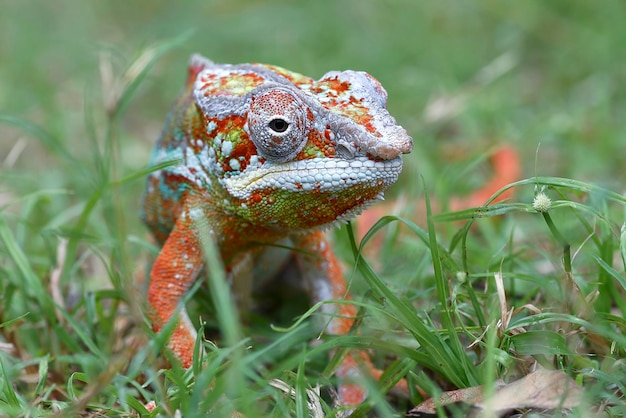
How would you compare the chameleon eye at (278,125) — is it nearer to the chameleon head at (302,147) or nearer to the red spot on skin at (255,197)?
the chameleon head at (302,147)

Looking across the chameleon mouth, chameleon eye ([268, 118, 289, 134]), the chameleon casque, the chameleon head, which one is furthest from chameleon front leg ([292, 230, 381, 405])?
chameleon eye ([268, 118, 289, 134])

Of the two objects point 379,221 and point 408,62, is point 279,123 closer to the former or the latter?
point 379,221

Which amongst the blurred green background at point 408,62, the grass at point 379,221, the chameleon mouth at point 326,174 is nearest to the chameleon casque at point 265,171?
the chameleon mouth at point 326,174

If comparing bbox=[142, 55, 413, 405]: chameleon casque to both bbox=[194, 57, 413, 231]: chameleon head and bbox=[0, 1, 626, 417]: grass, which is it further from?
bbox=[0, 1, 626, 417]: grass

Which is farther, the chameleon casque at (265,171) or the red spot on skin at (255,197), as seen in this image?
the red spot on skin at (255,197)

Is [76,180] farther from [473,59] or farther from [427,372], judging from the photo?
[473,59]

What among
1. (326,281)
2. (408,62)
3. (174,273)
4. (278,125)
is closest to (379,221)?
(278,125)
